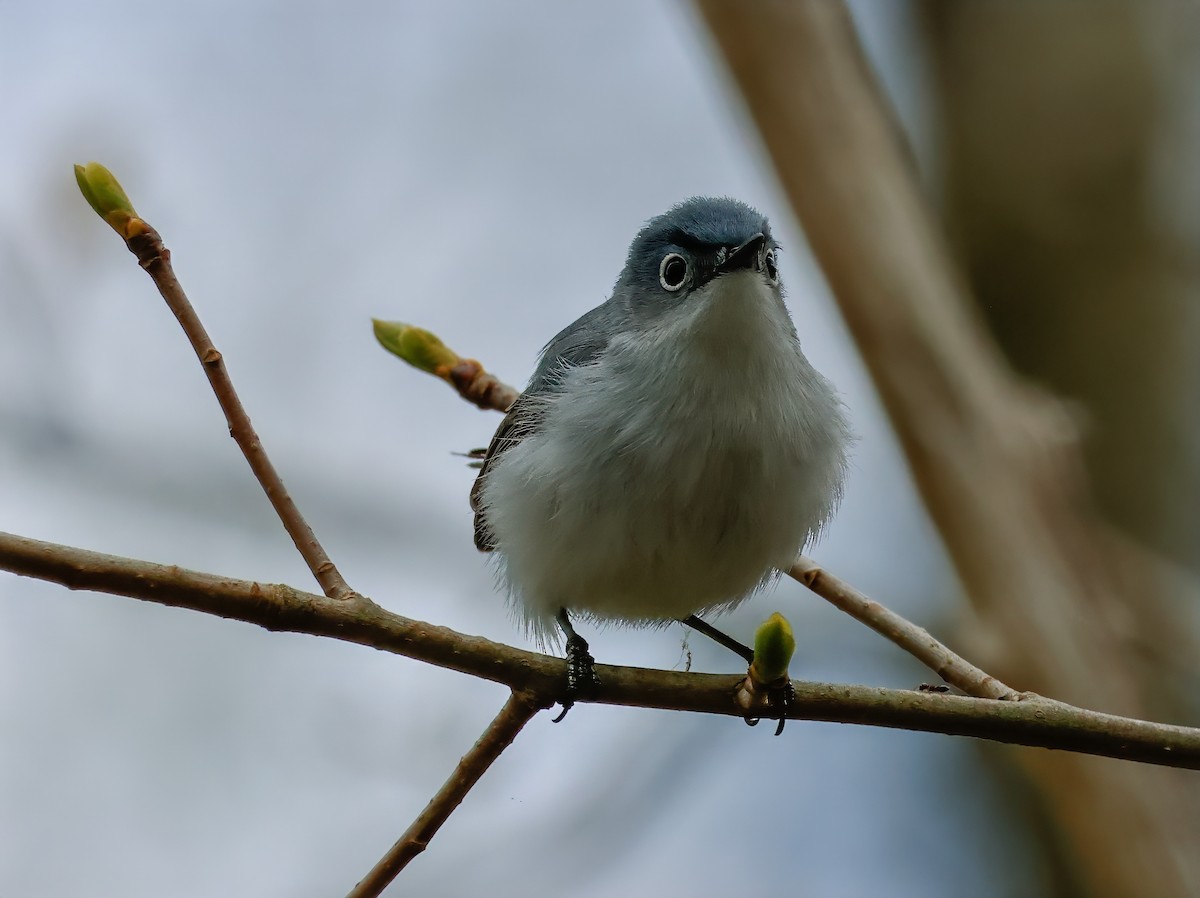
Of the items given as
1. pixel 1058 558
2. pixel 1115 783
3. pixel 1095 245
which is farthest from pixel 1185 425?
pixel 1115 783

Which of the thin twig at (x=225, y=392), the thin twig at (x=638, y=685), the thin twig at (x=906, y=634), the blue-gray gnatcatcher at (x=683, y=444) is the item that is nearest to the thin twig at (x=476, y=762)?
the thin twig at (x=638, y=685)

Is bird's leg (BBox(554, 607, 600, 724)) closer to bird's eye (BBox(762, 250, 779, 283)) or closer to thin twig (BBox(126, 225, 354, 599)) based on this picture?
thin twig (BBox(126, 225, 354, 599))

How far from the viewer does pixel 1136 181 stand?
595cm

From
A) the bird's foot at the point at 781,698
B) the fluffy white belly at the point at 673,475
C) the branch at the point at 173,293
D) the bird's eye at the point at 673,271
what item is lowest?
the bird's foot at the point at 781,698

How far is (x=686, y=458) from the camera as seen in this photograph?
2.64 m

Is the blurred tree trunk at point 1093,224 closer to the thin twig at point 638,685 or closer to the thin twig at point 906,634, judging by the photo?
the thin twig at point 906,634

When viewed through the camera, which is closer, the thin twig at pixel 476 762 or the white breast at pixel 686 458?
the thin twig at pixel 476 762

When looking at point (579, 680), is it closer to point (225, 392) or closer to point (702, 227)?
point (225, 392)

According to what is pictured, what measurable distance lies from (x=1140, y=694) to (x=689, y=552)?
2.54 metres

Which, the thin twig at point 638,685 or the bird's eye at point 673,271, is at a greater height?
the bird's eye at point 673,271

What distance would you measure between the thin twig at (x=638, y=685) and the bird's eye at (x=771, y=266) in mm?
1027

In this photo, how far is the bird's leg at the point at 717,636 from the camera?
312cm

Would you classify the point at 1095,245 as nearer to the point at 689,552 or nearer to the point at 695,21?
the point at 695,21

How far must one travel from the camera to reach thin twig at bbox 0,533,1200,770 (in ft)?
5.96
